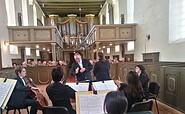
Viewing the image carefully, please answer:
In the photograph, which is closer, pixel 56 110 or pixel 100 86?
pixel 56 110

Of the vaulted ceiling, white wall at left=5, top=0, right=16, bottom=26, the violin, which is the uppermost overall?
the vaulted ceiling

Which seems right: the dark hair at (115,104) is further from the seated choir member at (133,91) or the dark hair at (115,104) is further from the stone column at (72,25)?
the stone column at (72,25)

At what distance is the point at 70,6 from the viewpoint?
666 inches

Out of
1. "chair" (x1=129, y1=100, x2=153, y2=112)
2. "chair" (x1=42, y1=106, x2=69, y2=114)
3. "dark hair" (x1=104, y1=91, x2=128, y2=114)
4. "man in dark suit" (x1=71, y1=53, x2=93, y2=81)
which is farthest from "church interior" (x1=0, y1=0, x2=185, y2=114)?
"dark hair" (x1=104, y1=91, x2=128, y2=114)

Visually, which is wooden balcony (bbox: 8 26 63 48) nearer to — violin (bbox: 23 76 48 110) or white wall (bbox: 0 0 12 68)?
white wall (bbox: 0 0 12 68)

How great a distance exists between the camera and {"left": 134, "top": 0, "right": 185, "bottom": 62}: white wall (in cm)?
571

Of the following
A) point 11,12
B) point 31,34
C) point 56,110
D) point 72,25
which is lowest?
point 56,110

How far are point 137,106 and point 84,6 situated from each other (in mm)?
15991

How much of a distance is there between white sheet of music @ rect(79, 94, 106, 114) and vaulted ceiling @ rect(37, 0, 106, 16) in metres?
14.4

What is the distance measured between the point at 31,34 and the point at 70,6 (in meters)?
8.88

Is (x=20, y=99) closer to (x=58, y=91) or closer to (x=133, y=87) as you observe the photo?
(x=58, y=91)

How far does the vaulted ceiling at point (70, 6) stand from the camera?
15.4m

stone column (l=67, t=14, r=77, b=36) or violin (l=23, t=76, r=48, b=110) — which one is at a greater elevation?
stone column (l=67, t=14, r=77, b=36)

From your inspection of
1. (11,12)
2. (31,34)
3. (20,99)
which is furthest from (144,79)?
(11,12)
